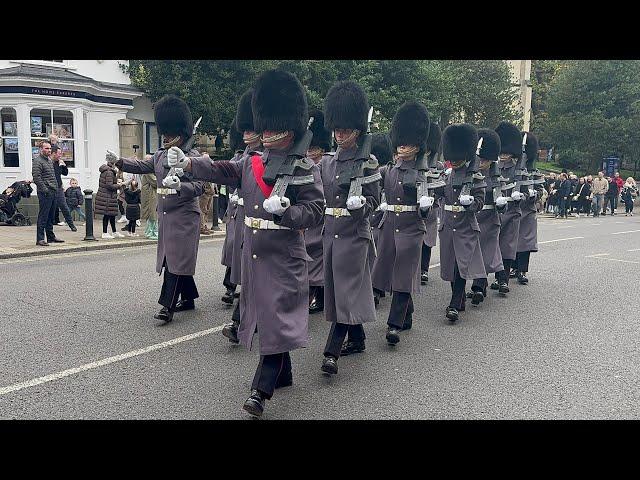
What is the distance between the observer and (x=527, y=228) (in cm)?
922

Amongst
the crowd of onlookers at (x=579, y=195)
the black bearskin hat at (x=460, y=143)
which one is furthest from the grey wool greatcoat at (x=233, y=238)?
the crowd of onlookers at (x=579, y=195)

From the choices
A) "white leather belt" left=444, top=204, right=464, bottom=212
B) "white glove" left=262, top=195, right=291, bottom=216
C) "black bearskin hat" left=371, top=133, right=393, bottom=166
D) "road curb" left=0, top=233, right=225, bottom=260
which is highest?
"black bearskin hat" left=371, top=133, right=393, bottom=166

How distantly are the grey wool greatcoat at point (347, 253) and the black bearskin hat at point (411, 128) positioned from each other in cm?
107

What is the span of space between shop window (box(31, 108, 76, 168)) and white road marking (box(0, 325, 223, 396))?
39.7 ft

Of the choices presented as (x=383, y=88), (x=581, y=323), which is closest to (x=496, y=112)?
(x=383, y=88)

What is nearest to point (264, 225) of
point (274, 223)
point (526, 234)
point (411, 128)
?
point (274, 223)

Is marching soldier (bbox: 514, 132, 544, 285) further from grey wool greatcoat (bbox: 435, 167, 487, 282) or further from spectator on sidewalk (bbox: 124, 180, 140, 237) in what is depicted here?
spectator on sidewalk (bbox: 124, 180, 140, 237)

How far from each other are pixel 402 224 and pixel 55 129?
1385 centimetres

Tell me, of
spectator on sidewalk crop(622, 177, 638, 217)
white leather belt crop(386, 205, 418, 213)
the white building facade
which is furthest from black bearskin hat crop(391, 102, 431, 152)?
spectator on sidewalk crop(622, 177, 638, 217)

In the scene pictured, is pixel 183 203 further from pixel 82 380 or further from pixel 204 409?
pixel 204 409

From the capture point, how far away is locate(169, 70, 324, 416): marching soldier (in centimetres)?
417

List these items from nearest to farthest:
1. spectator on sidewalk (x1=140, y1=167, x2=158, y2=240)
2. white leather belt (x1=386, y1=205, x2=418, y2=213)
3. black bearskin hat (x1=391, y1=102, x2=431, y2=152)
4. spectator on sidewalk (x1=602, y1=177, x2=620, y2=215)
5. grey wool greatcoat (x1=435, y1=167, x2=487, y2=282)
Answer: white leather belt (x1=386, y1=205, x2=418, y2=213) → black bearskin hat (x1=391, y1=102, x2=431, y2=152) → grey wool greatcoat (x1=435, y1=167, x2=487, y2=282) → spectator on sidewalk (x1=140, y1=167, x2=158, y2=240) → spectator on sidewalk (x1=602, y1=177, x2=620, y2=215)

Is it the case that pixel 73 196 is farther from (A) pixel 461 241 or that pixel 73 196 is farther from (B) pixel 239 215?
(A) pixel 461 241

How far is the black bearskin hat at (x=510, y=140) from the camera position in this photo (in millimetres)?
9266
